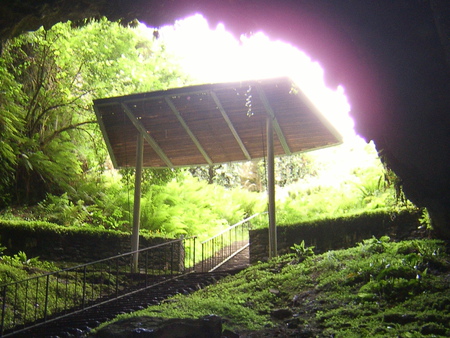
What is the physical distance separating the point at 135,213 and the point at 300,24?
6.81m

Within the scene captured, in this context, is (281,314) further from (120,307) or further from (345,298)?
(120,307)

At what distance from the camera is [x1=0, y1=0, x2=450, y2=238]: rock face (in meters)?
4.80

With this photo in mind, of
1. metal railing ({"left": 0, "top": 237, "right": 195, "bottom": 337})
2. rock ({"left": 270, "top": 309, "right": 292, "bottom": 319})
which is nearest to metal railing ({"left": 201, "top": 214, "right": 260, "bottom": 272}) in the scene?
metal railing ({"left": 0, "top": 237, "right": 195, "bottom": 337})

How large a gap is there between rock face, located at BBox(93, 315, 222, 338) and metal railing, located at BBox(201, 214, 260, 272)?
5.06 meters

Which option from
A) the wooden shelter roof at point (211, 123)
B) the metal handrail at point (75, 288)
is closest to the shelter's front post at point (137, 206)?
the metal handrail at point (75, 288)

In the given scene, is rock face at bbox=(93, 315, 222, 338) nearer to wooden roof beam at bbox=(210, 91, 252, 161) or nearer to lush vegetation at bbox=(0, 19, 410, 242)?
wooden roof beam at bbox=(210, 91, 252, 161)

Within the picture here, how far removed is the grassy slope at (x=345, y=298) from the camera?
498cm

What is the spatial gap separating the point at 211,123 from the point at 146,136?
5.87 ft

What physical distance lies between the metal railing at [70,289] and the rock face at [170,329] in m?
1.59

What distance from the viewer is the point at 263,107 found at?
984 centimetres

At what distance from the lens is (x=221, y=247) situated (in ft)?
50.1

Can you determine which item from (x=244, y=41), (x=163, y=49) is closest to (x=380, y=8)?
(x=244, y=41)

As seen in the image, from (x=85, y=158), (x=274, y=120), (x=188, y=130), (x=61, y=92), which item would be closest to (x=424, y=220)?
(x=274, y=120)

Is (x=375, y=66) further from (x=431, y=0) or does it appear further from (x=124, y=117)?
(x=124, y=117)
